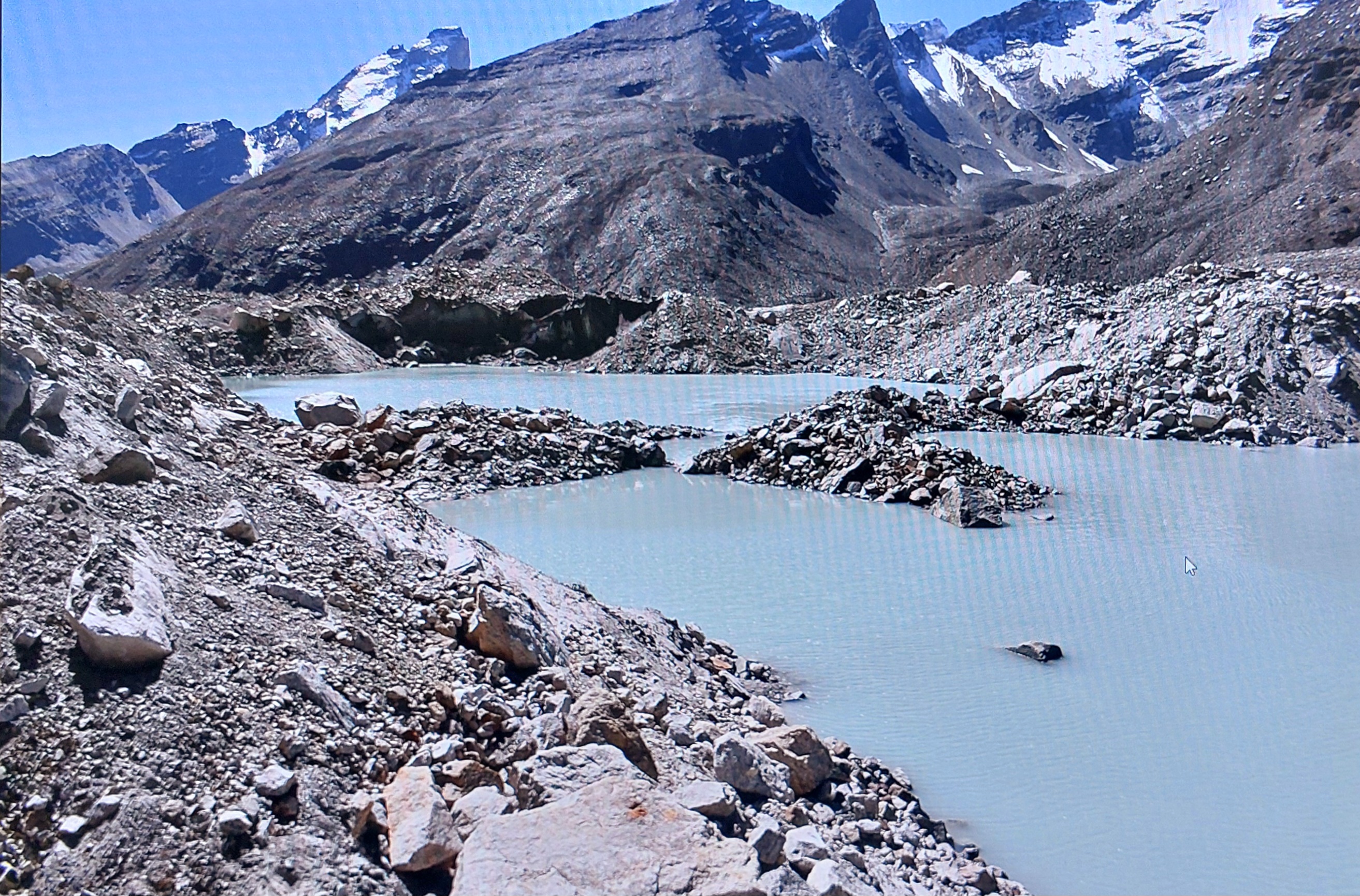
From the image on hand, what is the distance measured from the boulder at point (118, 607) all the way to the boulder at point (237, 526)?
733 millimetres

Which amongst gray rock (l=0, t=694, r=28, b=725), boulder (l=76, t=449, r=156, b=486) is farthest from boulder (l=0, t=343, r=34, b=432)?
gray rock (l=0, t=694, r=28, b=725)

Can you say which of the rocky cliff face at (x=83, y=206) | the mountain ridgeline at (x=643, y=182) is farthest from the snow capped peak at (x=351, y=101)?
the mountain ridgeline at (x=643, y=182)

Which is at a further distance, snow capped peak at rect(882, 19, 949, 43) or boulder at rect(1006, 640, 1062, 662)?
snow capped peak at rect(882, 19, 949, 43)

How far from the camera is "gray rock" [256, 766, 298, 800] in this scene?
342 cm

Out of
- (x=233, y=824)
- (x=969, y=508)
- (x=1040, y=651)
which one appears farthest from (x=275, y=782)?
(x=969, y=508)

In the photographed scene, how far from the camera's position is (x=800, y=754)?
5.08m

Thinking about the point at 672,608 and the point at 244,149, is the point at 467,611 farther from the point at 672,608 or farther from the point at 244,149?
the point at 244,149

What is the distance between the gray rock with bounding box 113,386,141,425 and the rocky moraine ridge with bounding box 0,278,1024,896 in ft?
0.06

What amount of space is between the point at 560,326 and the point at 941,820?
35.6 m

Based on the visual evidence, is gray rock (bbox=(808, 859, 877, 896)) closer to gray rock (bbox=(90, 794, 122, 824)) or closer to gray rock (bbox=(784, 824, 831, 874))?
gray rock (bbox=(784, 824, 831, 874))

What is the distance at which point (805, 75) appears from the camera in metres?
113

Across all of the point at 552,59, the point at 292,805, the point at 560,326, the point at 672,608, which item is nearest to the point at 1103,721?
the point at 672,608

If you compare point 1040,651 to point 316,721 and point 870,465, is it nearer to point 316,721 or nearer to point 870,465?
point 316,721

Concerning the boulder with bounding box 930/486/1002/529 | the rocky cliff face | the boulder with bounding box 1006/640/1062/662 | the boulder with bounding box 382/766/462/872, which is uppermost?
the rocky cliff face
